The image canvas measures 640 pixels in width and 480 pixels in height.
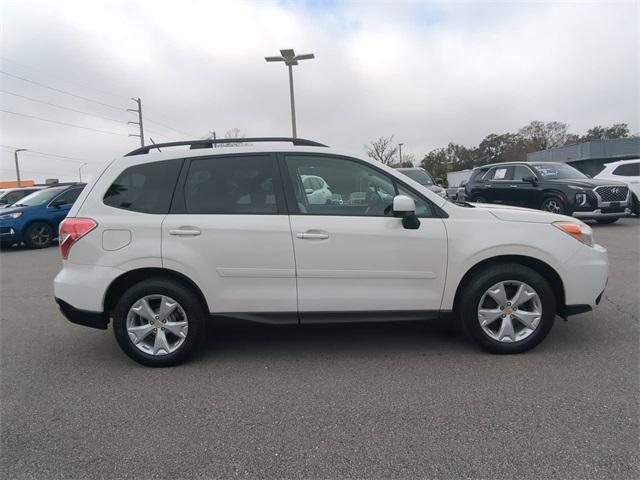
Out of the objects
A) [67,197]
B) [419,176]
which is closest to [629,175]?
[419,176]

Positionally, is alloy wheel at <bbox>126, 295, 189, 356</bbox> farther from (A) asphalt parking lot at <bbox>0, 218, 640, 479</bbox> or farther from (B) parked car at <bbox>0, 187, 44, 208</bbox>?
(B) parked car at <bbox>0, 187, 44, 208</bbox>

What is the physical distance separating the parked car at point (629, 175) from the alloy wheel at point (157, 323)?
13691 mm

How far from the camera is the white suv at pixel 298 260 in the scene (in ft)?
11.4

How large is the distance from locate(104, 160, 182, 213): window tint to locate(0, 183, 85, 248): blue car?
983 centimetres

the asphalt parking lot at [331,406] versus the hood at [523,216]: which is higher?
the hood at [523,216]

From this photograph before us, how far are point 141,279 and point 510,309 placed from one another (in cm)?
306

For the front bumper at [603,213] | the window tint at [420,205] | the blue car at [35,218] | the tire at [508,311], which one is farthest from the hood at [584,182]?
the blue car at [35,218]

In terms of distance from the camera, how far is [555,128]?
65750 mm

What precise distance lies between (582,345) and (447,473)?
7.40 feet

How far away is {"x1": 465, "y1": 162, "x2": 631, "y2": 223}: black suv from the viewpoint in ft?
35.6

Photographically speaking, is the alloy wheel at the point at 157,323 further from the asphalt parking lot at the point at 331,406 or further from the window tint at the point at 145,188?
the window tint at the point at 145,188

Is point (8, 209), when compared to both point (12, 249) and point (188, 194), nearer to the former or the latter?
point (12, 249)

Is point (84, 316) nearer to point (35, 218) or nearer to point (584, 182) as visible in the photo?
point (35, 218)

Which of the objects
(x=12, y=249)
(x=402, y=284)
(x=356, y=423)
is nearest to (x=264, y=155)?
(x=402, y=284)
